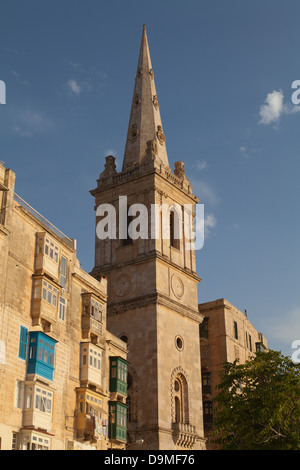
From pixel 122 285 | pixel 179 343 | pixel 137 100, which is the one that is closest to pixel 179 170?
pixel 137 100

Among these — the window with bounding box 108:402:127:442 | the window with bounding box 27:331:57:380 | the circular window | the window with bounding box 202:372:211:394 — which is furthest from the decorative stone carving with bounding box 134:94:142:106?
the window with bounding box 27:331:57:380

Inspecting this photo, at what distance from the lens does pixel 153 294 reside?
60.7 meters

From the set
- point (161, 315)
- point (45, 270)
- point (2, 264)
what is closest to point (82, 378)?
point (45, 270)

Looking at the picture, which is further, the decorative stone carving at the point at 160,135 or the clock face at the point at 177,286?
the decorative stone carving at the point at 160,135

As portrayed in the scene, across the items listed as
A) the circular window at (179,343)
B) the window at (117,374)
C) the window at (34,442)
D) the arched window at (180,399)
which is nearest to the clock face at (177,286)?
the circular window at (179,343)

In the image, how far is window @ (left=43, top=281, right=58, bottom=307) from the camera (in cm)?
4194

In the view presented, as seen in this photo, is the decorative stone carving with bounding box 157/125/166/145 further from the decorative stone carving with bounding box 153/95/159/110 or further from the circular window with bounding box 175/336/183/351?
the circular window with bounding box 175/336/183/351

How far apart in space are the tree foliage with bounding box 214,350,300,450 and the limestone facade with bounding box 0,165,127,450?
350 inches

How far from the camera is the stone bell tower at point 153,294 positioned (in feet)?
189

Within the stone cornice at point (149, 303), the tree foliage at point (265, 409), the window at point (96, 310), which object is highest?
the stone cornice at point (149, 303)

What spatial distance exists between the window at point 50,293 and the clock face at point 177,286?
2239 cm

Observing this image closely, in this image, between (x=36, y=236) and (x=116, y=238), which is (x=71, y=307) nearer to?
(x=36, y=236)

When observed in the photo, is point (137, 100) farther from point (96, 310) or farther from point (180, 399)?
point (96, 310)

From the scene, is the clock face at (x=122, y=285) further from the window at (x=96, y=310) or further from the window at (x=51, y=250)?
the window at (x=51, y=250)
